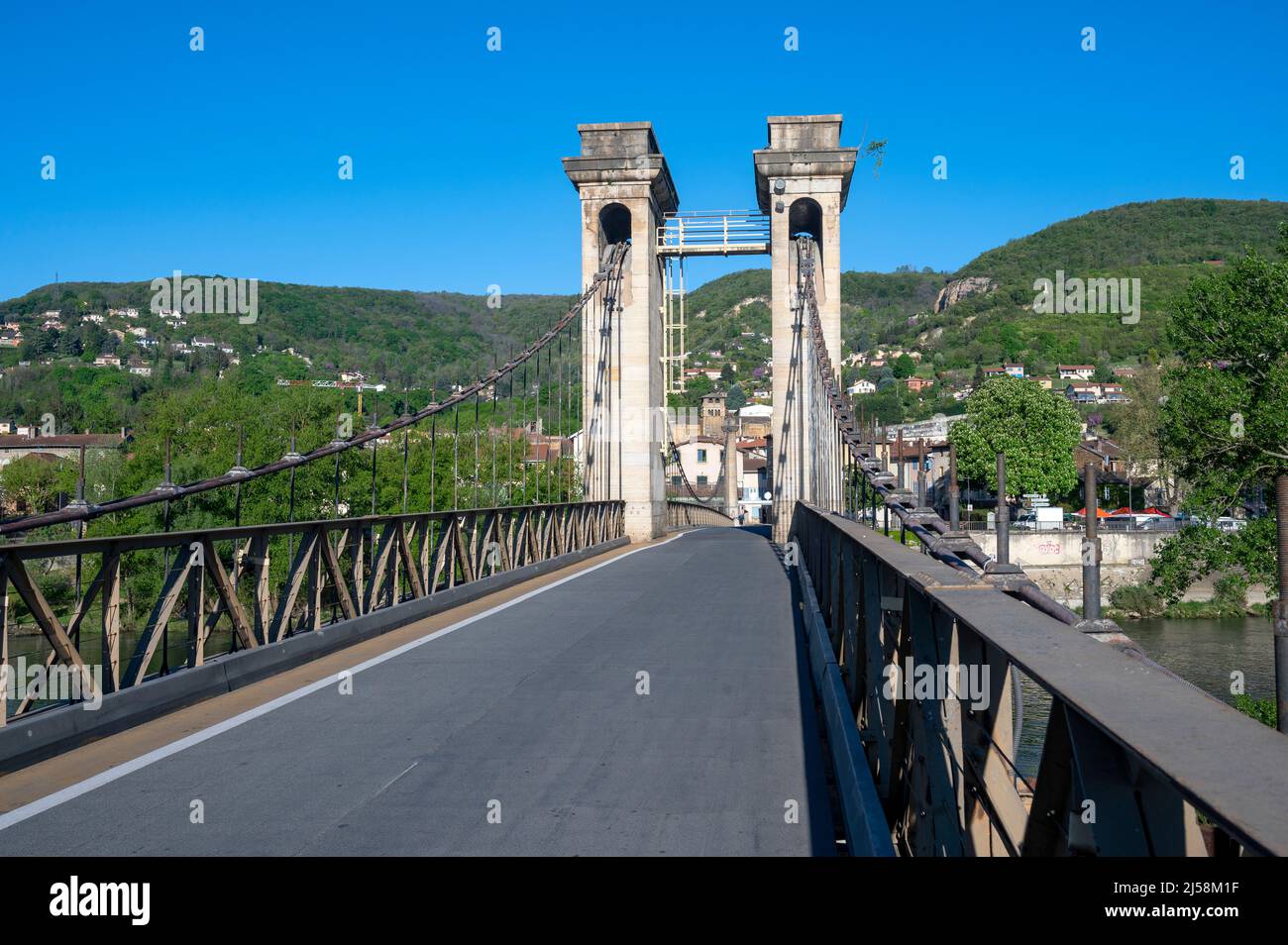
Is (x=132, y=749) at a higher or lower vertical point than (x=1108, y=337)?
lower

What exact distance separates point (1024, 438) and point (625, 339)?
4151cm

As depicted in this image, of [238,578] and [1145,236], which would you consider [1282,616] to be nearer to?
[238,578]

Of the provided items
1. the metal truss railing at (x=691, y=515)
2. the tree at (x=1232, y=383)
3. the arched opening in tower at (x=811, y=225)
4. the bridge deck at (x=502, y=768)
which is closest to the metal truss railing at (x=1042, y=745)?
the bridge deck at (x=502, y=768)

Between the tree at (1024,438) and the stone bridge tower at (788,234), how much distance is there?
113ft

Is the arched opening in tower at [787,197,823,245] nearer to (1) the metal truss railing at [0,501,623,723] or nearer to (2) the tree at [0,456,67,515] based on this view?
(1) the metal truss railing at [0,501,623,723]

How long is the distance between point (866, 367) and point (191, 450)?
12880cm

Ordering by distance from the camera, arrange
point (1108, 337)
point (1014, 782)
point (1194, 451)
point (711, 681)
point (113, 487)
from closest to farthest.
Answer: point (1014, 782), point (711, 681), point (1194, 451), point (113, 487), point (1108, 337)

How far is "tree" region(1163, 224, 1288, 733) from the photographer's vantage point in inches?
1118

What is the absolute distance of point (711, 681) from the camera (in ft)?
25.6

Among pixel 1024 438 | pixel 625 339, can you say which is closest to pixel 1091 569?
pixel 625 339

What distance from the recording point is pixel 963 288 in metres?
192

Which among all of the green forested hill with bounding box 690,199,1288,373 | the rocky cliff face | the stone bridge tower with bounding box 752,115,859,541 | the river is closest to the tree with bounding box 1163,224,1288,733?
the river
